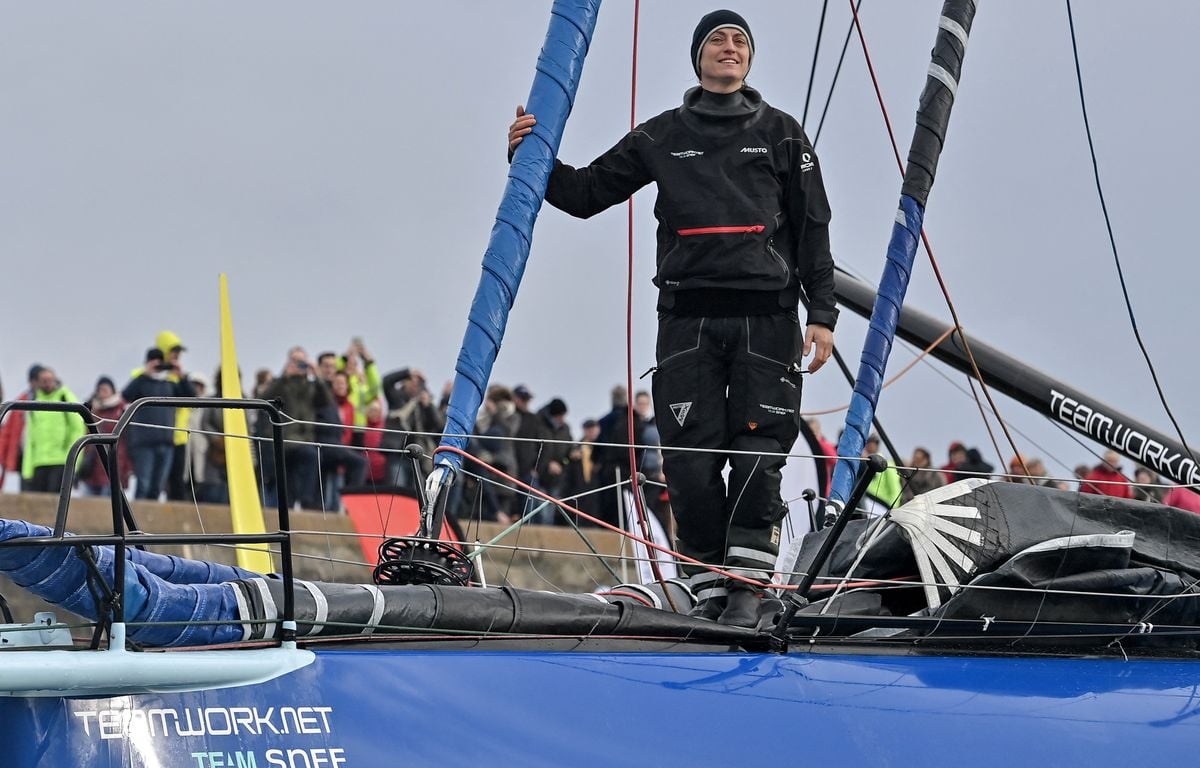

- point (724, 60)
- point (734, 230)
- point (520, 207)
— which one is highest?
point (724, 60)

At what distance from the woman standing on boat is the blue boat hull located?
744mm

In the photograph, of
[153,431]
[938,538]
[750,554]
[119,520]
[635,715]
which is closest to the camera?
[119,520]

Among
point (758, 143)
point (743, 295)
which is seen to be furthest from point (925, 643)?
point (758, 143)

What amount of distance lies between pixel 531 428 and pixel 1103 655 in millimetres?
A: 8083

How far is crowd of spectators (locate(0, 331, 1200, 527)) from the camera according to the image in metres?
10.5

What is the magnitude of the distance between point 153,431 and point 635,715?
24.4 ft

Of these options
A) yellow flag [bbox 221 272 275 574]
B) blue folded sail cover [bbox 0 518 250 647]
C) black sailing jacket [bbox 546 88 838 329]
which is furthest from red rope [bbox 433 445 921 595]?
yellow flag [bbox 221 272 275 574]

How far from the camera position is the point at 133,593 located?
3283 millimetres

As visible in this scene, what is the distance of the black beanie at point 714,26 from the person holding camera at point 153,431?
6092 mm

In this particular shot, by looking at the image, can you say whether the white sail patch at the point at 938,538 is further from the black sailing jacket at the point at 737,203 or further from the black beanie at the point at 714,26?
the black beanie at the point at 714,26

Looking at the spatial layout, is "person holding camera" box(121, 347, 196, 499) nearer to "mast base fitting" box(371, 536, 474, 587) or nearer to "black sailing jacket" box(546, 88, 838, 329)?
"black sailing jacket" box(546, 88, 838, 329)

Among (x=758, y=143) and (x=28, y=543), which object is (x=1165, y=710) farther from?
(x=28, y=543)

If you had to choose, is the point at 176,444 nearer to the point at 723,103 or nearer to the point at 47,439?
the point at 47,439

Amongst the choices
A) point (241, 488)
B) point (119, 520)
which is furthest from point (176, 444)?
point (119, 520)
